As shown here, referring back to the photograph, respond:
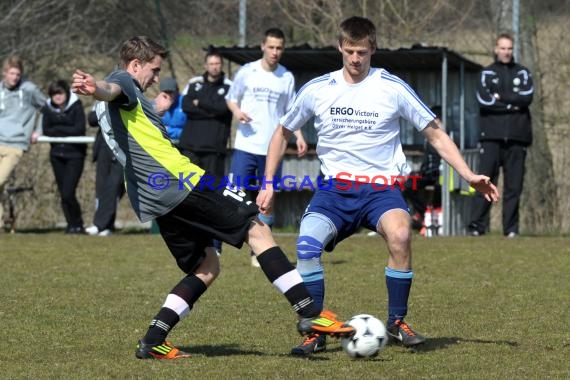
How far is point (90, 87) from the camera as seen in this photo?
5879 millimetres

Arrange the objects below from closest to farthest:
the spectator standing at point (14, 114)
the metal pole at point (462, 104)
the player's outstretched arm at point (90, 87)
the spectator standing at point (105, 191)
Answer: the player's outstretched arm at point (90, 87) < the spectator standing at point (14, 114) < the spectator standing at point (105, 191) < the metal pole at point (462, 104)

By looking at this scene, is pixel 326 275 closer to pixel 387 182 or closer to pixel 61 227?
pixel 387 182

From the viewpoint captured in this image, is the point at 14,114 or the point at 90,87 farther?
the point at 14,114

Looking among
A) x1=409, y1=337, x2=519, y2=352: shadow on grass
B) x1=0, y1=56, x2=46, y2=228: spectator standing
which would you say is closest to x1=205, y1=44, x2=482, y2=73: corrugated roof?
x1=0, y1=56, x2=46, y2=228: spectator standing

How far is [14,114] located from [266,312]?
24.1 ft

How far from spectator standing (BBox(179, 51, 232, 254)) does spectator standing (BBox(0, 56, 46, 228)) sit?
Answer: 2.04 metres

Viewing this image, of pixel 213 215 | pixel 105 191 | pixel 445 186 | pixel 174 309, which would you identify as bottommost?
pixel 174 309

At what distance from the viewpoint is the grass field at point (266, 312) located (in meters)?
6.18

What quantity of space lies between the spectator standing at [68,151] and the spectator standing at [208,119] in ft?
6.92

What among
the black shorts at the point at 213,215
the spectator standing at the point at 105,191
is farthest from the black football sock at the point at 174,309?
the spectator standing at the point at 105,191

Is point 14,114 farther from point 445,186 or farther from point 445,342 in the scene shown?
point 445,342

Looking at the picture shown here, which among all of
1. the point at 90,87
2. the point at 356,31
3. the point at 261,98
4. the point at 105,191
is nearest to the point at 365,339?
the point at 356,31

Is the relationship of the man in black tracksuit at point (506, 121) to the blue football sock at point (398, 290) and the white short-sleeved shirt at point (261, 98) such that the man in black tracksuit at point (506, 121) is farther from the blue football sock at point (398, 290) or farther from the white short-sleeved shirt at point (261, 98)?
the blue football sock at point (398, 290)

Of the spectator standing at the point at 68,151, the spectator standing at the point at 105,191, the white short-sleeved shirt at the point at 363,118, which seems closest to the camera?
the white short-sleeved shirt at the point at 363,118
